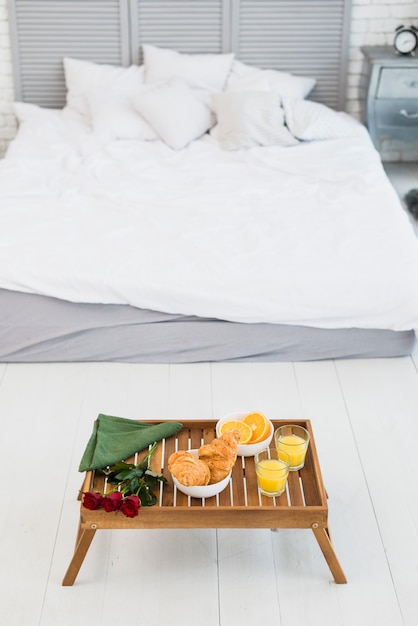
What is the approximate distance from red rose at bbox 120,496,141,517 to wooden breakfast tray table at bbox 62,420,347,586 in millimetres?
49

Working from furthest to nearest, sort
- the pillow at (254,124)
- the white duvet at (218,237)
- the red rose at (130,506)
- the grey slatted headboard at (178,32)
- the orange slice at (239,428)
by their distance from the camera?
the grey slatted headboard at (178,32), the pillow at (254,124), the white duvet at (218,237), the orange slice at (239,428), the red rose at (130,506)

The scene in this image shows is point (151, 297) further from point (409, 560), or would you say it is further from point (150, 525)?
point (409, 560)

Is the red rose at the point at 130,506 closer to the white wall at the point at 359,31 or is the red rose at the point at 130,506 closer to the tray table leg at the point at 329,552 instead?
the tray table leg at the point at 329,552

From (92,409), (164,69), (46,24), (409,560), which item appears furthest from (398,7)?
(409,560)

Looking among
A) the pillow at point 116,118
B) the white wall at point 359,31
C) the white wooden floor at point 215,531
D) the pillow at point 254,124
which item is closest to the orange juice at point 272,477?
the white wooden floor at point 215,531

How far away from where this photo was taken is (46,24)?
4.25 m

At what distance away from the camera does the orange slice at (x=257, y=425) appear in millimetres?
1979

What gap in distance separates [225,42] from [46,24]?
102 cm

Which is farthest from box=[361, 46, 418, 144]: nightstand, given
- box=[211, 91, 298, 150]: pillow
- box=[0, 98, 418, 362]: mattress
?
box=[0, 98, 418, 362]: mattress

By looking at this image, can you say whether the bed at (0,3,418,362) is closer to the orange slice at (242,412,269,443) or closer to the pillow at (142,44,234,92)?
the pillow at (142,44,234,92)

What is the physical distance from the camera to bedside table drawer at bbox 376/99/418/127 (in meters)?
4.11

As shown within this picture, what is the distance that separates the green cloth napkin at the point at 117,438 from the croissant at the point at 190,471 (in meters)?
0.16

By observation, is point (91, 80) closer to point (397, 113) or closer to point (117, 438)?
point (397, 113)

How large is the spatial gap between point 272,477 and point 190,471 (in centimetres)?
20
